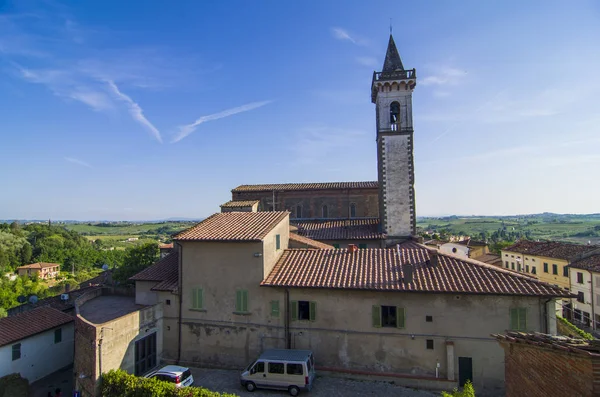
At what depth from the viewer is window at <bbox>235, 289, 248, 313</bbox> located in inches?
728

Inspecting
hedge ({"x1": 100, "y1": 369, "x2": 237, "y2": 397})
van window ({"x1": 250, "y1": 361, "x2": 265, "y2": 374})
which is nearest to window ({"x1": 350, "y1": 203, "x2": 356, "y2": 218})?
van window ({"x1": 250, "y1": 361, "x2": 265, "y2": 374})

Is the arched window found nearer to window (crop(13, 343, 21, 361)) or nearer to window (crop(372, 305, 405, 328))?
window (crop(372, 305, 405, 328))

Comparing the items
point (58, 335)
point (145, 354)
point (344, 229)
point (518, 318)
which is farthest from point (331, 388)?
point (58, 335)

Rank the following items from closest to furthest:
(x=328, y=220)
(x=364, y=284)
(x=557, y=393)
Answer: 1. (x=557, y=393)
2. (x=364, y=284)
3. (x=328, y=220)

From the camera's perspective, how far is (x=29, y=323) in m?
21.1

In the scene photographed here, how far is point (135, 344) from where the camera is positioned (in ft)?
57.0

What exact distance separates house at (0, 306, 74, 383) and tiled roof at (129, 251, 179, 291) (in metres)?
7.26

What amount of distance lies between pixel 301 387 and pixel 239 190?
26.7 meters

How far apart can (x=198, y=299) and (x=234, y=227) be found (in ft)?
15.5

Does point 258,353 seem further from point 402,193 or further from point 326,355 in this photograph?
point 402,193

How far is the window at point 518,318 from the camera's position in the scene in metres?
15.4

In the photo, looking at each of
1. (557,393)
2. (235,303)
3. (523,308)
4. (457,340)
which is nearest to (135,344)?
(235,303)

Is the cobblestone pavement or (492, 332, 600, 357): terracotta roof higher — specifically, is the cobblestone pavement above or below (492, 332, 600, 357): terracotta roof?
below

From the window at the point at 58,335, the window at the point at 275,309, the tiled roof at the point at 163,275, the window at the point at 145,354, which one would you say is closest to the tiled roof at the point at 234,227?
the tiled roof at the point at 163,275
